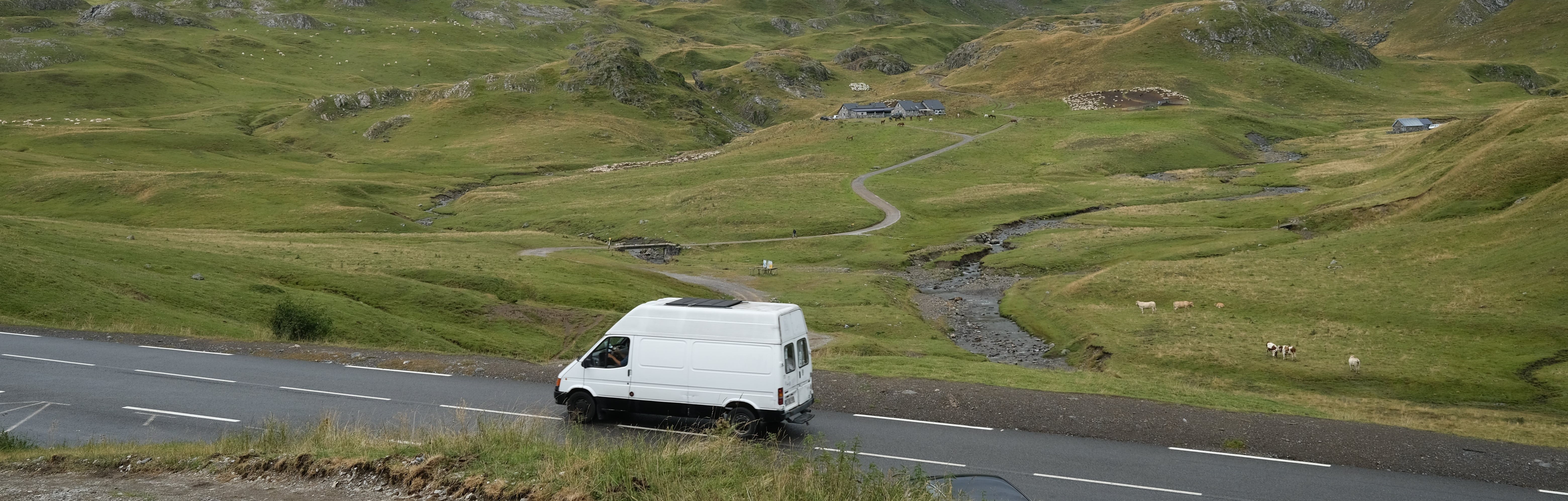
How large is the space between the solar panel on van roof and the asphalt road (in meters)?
3.42

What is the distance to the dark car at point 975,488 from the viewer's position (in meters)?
14.9

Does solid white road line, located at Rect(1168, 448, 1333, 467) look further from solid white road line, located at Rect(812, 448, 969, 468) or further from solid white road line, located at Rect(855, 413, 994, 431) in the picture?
solid white road line, located at Rect(812, 448, 969, 468)

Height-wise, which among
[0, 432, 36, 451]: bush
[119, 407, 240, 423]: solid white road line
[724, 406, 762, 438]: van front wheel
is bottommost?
[119, 407, 240, 423]: solid white road line

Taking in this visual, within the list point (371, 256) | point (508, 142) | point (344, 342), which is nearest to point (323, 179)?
point (508, 142)

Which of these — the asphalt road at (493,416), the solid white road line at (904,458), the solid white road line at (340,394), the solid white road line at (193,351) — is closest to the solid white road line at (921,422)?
the asphalt road at (493,416)

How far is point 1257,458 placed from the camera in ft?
76.0

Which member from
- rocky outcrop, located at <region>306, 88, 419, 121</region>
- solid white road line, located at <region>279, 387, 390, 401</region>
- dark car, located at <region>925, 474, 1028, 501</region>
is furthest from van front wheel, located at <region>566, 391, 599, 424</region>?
rocky outcrop, located at <region>306, 88, 419, 121</region>

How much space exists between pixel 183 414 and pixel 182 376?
5.54 meters

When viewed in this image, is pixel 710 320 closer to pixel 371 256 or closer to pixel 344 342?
pixel 344 342

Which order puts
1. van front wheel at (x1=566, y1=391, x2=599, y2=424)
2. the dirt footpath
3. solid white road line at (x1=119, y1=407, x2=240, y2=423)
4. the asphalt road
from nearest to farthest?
the dirt footpath
the asphalt road
solid white road line at (x1=119, y1=407, x2=240, y2=423)
van front wheel at (x1=566, y1=391, x2=599, y2=424)

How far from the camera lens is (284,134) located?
179 meters

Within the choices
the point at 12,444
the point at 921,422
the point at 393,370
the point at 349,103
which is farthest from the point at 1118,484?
the point at 349,103

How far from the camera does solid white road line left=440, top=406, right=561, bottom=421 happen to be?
24391mm

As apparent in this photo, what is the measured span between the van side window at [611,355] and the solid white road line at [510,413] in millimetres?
1938
